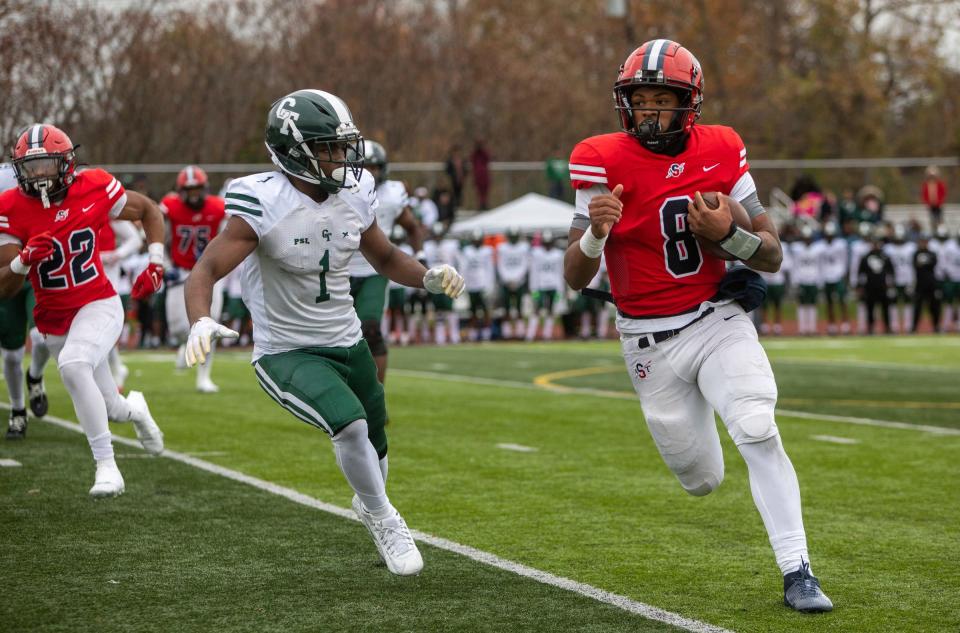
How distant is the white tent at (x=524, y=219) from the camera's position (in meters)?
24.8

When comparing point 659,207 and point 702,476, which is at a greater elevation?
point 659,207

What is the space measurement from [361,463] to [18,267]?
108 inches

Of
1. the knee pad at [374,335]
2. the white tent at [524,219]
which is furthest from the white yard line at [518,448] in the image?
the white tent at [524,219]

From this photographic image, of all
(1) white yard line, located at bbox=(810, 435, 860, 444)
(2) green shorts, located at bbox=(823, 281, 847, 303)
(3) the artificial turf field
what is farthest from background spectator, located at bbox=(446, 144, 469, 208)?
(1) white yard line, located at bbox=(810, 435, 860, 444)

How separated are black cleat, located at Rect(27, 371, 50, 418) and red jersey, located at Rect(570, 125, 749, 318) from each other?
5993 millimetres

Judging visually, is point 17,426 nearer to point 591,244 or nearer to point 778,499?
point 591,244

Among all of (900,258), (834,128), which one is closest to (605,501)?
(900,258)

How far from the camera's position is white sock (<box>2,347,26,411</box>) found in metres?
9.45

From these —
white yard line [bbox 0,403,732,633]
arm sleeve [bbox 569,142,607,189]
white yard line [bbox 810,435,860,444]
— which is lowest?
white yard line [bbox 810,435,860,444]

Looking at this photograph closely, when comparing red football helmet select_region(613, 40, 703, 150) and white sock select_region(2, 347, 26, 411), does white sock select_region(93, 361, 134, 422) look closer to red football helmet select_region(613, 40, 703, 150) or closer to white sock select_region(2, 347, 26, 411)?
white sock select_region(2, 347, 26, 411)

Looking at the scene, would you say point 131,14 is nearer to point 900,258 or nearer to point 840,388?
point 900,258

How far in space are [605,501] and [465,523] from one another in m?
0.93

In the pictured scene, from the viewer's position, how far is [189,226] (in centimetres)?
1235

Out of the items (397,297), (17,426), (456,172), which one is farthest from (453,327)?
(17,426)
